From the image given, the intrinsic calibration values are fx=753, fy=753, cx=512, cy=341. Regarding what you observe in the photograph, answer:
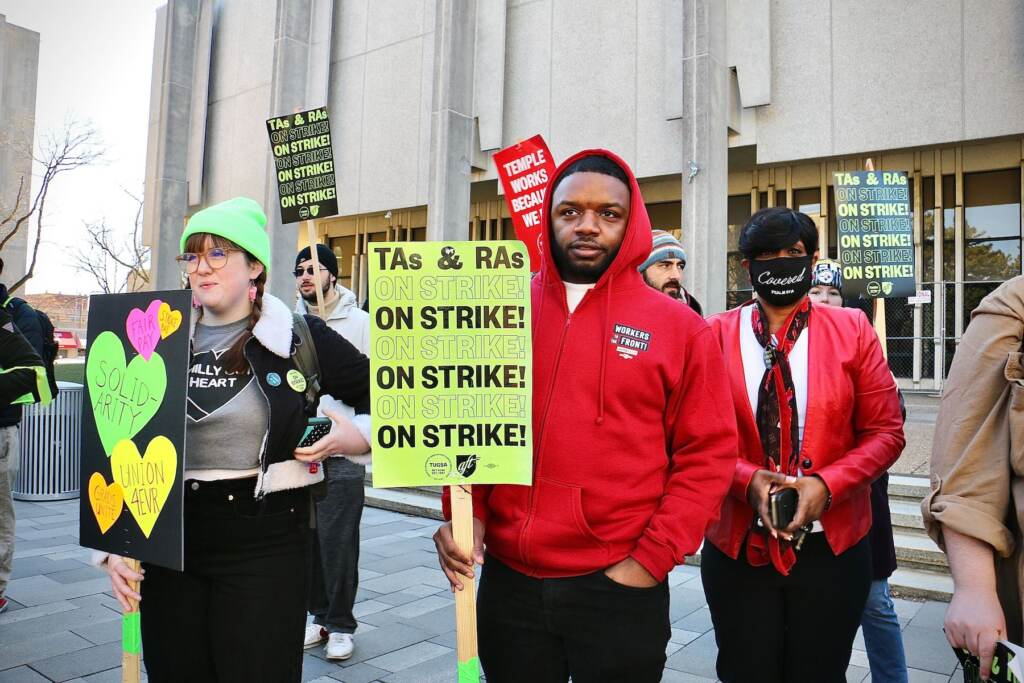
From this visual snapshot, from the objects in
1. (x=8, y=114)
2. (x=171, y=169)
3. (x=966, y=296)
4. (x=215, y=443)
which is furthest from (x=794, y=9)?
(x=8, y=114)

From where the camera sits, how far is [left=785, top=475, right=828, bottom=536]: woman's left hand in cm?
236

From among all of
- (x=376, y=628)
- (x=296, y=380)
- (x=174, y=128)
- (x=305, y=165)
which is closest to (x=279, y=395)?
(x=296, y=380)

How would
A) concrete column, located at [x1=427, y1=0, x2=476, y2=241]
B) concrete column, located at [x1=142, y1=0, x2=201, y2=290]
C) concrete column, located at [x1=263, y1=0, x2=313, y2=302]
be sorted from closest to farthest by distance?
concrete column, located at [x1=427, y1=0, x2=476, y2=241]
concrete column, located at [x1=263, y1=0, x2=313, y2=302]
concrete column, located at [x1=142, y1=0, x2=201, y2=290]

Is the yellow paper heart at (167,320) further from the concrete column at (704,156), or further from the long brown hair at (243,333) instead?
the concrete column at (704,156)

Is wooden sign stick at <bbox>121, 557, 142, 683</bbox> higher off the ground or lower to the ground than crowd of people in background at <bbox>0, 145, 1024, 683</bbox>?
lower

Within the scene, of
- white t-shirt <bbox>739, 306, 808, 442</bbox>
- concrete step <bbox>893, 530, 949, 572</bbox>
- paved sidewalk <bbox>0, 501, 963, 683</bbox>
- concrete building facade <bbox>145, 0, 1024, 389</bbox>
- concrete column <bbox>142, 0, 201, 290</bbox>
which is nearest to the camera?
white t-shirt <bbox>739, 306, 808, 442</bbox>

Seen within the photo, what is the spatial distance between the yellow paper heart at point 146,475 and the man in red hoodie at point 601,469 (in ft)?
2.70

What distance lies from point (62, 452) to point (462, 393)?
890cm

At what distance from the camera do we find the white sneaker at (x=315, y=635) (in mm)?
4555

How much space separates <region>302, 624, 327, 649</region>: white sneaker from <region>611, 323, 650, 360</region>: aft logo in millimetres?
3359

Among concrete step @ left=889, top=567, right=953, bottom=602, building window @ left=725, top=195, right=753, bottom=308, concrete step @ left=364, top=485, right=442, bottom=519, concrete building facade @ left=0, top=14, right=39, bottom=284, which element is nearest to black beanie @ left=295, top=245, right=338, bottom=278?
concrete step @ left=364, top=485, right=442, bottom=519

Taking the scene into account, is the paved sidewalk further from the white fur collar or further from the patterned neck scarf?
the white fur collar

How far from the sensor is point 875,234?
560 cm

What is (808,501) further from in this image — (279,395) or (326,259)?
(326,259)
